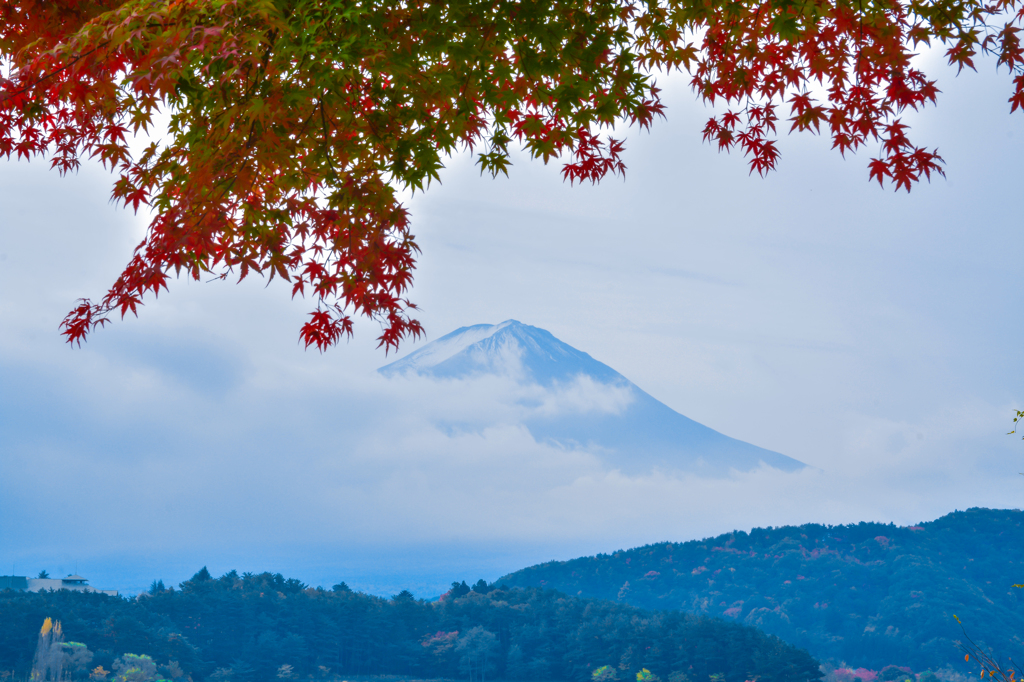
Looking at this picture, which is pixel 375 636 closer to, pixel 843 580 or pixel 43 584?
pixel 43 584

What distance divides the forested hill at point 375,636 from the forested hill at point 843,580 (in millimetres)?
1069

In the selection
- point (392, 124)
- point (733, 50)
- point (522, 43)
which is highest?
point (733, 50)

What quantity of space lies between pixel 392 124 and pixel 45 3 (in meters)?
2.99

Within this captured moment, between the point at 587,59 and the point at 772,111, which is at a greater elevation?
the point at 772,111

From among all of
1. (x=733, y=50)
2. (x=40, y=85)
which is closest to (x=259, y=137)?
(x=40, y=85)

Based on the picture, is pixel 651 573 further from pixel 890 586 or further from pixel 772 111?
pixel 772 111

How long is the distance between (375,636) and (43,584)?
7.26 metres

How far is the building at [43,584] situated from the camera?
14.0m

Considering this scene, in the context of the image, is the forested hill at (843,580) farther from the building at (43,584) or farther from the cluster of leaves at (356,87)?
the cluster of leaves at (356,87)

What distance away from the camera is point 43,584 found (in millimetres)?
14359

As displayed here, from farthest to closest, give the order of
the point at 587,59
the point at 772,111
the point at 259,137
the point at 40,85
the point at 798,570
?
the point at 798,570, the point at 772,111, the point at 587,59, the point at 259,137, the point at 40,85

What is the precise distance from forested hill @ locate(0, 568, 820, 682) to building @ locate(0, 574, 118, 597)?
231 mm

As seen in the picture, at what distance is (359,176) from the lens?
4.20 m

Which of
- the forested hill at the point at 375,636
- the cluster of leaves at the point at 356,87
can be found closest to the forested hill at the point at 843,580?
the forested hill at the point at 375,636
